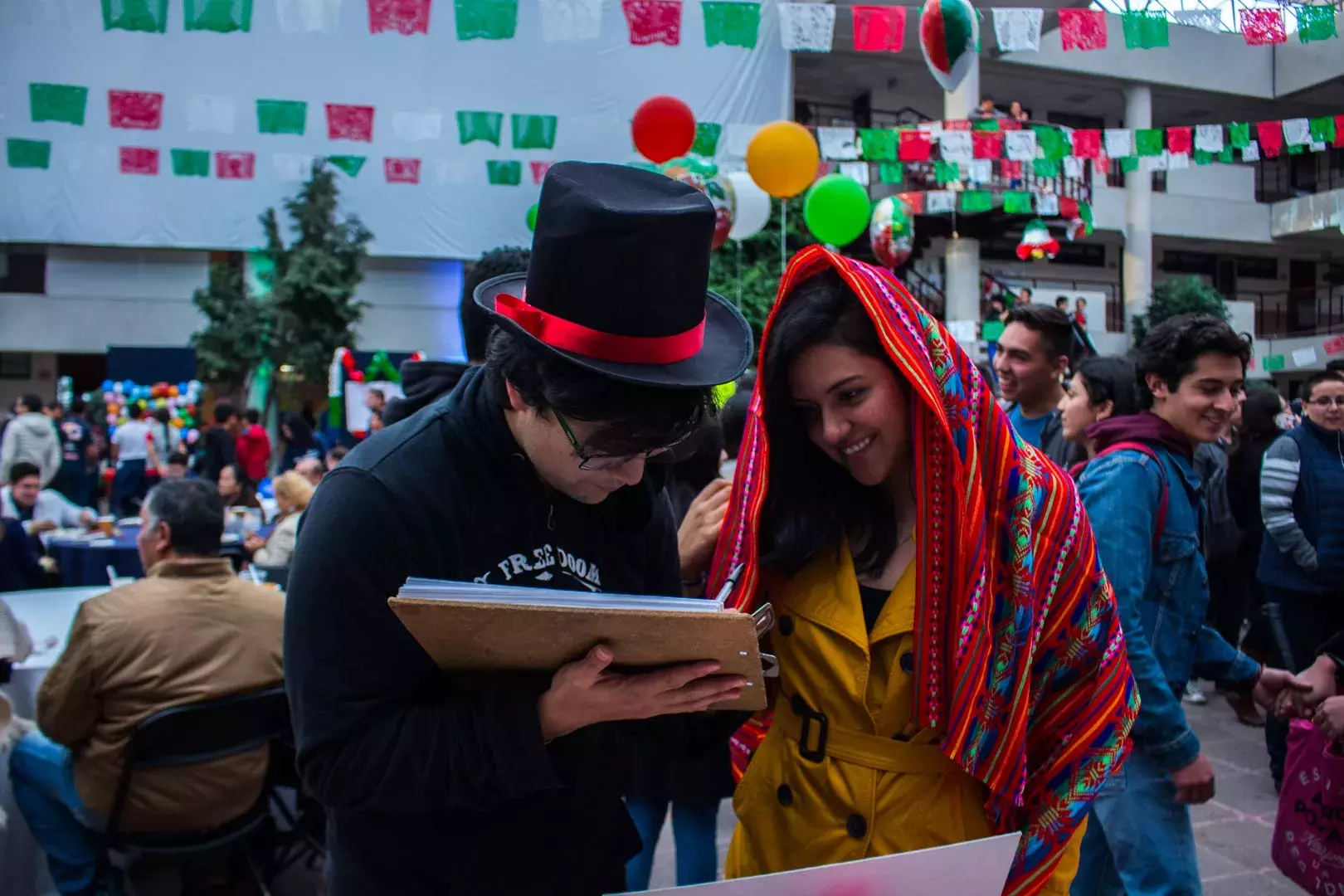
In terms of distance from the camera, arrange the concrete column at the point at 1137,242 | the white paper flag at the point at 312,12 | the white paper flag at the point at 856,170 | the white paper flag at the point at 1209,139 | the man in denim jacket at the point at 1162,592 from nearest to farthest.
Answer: the man in denim jacket at the point at 1162,592 → the white paper flag at the point at 312,12 → the white paper flag at the point at 1209,139 → the white paper flag at the point at 856,170 → the concrete column at the point at 1137,242

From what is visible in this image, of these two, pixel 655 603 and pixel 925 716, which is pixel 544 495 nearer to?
pixel 655 603

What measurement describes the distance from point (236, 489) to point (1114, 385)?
20.1 feet

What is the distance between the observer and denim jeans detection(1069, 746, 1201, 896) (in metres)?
2.01

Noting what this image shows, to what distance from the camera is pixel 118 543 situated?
18.0ft

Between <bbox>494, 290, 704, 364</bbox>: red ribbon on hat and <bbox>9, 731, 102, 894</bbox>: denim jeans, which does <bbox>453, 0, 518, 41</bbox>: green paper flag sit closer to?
<bbox>9, 731, 102, 894</bbox>: denim jeans

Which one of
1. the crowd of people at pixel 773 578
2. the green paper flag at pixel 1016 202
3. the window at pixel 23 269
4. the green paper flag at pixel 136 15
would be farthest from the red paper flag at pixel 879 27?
the window at pixel 23 269

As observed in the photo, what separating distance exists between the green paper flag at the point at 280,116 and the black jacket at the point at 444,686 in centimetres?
853

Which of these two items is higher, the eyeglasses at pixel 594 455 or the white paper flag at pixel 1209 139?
the white paper flag at pixel 1209 139

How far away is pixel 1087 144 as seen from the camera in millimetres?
9289

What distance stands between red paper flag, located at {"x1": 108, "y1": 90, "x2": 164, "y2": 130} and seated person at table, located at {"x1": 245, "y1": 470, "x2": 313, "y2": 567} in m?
6.33

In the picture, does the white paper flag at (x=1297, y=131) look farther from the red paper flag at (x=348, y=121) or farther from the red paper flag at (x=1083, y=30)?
the red paper flag at (x=348, y=121)

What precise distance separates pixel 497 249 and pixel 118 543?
435cm

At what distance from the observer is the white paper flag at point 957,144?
9393mm

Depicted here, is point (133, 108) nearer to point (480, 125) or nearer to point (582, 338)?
point (480, 125)
